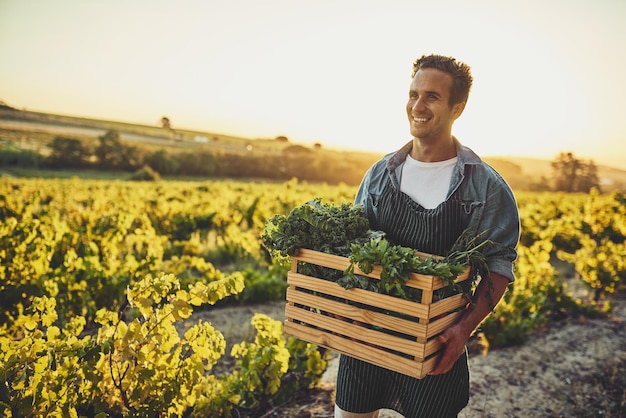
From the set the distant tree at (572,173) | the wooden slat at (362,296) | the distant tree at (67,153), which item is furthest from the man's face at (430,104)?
the distant tree at (572,173)

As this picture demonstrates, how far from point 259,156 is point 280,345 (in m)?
50.8

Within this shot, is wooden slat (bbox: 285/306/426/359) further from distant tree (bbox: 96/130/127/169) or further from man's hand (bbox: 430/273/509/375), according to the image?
distant tree (bbox: 96/130/127/169)

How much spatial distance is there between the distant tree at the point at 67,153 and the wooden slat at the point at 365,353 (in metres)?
48.0

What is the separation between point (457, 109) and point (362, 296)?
109 cm

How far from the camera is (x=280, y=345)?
372 centimetres

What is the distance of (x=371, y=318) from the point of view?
1.93 m

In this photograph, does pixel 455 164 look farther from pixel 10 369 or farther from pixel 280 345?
pixel 10 369

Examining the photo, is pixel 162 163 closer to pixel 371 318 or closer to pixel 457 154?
pixel 457 154

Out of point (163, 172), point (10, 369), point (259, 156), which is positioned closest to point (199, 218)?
point (10, 369)

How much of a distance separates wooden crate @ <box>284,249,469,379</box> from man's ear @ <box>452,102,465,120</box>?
0.83 m

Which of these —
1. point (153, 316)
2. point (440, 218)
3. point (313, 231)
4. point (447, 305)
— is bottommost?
point (153, 316)

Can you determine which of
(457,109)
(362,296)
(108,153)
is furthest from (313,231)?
(108,153)

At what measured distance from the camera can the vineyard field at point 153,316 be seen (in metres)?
2.52

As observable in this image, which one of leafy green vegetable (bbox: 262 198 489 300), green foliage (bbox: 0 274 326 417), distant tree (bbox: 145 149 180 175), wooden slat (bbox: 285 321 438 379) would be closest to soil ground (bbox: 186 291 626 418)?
green foliage (bbox: 0 274 326 417)
